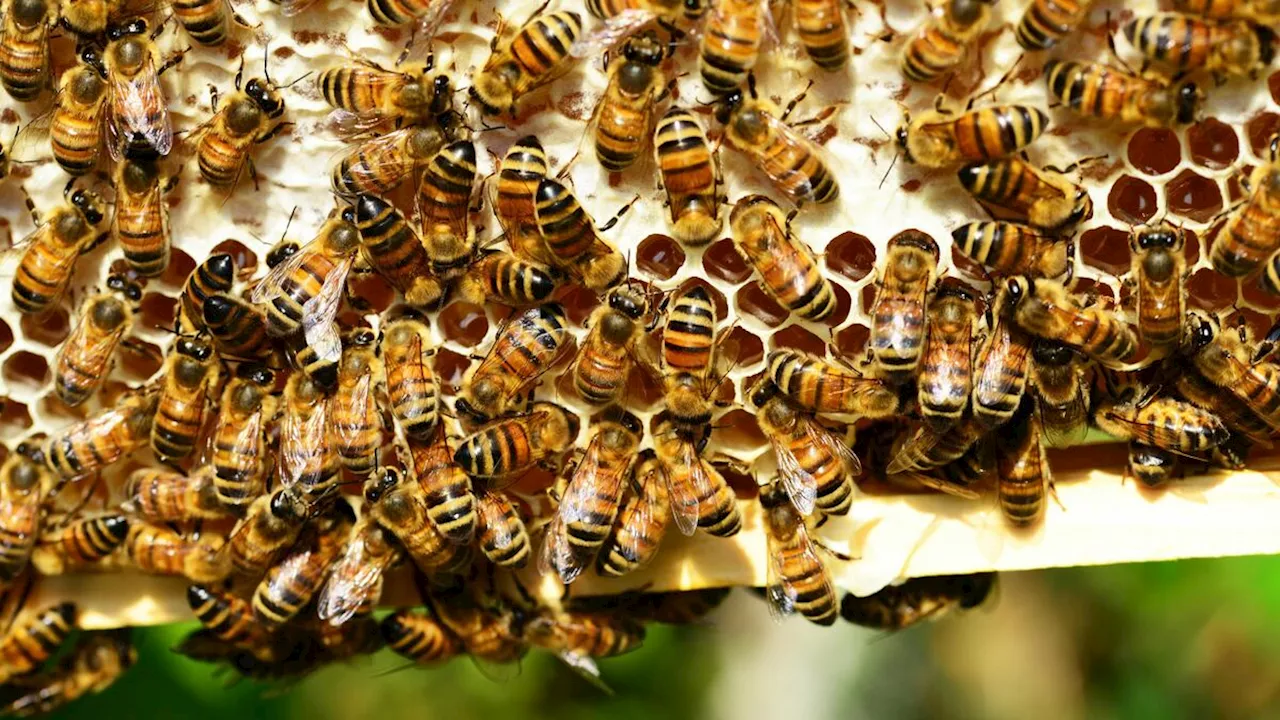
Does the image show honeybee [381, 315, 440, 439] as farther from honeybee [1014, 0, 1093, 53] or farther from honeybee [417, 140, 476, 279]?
honeybee [1014, 0, 1093, 53]

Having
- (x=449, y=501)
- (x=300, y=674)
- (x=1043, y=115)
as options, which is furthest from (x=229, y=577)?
(x=1043, y=115)

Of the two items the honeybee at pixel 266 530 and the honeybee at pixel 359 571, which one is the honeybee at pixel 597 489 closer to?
the honeybee at pixel 359 571

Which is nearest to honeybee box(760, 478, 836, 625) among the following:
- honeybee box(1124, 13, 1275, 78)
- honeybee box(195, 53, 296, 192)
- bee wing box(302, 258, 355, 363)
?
bee wing box(302, 258, 355, 363)

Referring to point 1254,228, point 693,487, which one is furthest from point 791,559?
point 1254,228

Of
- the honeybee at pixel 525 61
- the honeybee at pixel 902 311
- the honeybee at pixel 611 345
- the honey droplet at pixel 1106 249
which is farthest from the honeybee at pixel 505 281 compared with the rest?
the honey droplet at pixel 1106 249

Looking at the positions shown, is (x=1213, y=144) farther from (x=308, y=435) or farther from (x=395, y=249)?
(x=308, y=435)

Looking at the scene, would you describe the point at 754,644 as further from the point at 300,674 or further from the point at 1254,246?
the point at 1254,246
